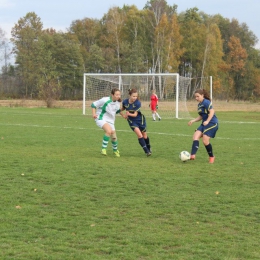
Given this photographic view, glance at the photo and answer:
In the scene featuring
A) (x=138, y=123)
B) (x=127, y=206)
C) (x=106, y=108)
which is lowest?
(x=127, y=206)

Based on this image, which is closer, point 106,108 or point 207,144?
point 207,144

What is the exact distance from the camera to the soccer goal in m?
32.6

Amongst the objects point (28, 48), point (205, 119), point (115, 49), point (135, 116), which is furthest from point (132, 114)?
point (28, 48)

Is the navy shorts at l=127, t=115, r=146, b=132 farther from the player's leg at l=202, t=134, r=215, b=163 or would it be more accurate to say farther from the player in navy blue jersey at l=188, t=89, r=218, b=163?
the player's leg at l=202, t=134, r=215, b=163

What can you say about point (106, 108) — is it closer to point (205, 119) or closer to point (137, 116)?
point (137, 116)

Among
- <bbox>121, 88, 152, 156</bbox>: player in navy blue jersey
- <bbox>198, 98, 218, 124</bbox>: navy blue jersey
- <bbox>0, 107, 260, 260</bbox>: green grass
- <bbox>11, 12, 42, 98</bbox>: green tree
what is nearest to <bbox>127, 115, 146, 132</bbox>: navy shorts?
<bbox>121, 88, 152, 156</bbox>: player in navy blue jersey

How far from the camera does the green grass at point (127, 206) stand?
5.02 m

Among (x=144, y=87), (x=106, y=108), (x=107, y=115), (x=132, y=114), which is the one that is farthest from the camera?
(x=144, y=87)

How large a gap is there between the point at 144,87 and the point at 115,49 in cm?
3243

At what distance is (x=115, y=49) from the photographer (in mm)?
65688

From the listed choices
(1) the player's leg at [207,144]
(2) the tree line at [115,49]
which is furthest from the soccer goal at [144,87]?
(2) the tree line at [115,49]

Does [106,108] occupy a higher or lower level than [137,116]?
higher

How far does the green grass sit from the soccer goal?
20.4 metres

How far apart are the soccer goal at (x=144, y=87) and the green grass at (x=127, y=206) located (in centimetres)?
2043
